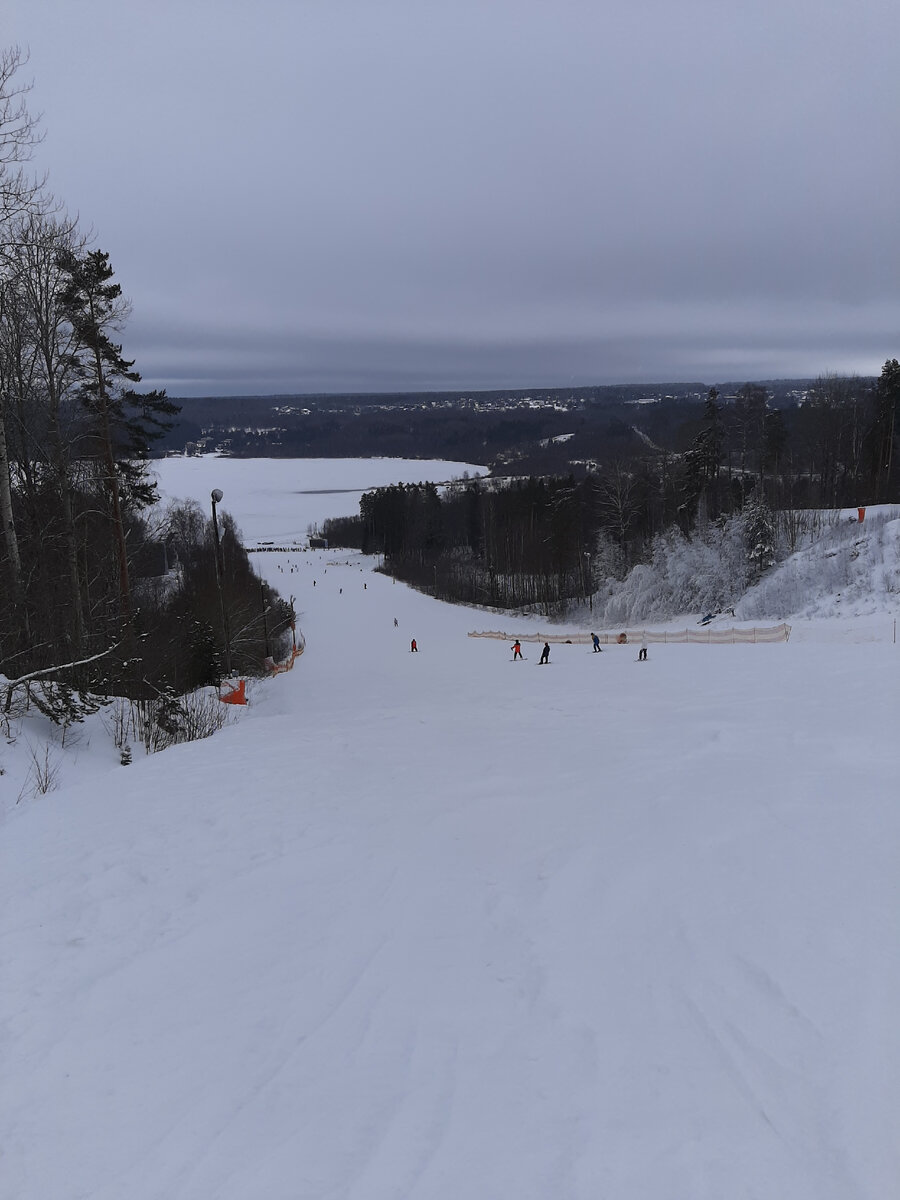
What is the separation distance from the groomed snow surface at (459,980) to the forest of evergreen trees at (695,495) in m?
35.7

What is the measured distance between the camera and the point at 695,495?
161ft

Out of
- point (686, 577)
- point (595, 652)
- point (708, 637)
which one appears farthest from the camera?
point (686, 577)

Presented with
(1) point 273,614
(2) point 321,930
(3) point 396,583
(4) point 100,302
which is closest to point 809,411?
(3) point 396,583

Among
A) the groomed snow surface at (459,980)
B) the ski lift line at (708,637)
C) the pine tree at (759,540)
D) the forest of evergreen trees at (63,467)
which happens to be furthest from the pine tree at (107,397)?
the pine tree at (759,540)

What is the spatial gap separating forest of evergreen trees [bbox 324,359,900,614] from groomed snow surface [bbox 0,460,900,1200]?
35740mm

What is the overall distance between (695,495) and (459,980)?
1937 inches

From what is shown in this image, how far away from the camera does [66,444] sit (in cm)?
1373

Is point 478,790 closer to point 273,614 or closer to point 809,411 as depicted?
point 273,614

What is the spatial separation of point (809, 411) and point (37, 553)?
224ft

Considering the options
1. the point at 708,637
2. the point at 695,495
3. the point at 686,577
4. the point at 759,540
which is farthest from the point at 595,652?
the point at 695,495

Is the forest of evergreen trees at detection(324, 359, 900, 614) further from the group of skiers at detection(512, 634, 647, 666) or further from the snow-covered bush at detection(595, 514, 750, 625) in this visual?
the group of skiers at detection(512, 634, 647, 666)

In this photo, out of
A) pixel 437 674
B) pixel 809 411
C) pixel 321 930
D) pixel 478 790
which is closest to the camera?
pixel 321 930

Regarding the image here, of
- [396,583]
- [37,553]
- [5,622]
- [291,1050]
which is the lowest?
[396,583]

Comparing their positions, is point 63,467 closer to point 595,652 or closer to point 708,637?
point 595,652
